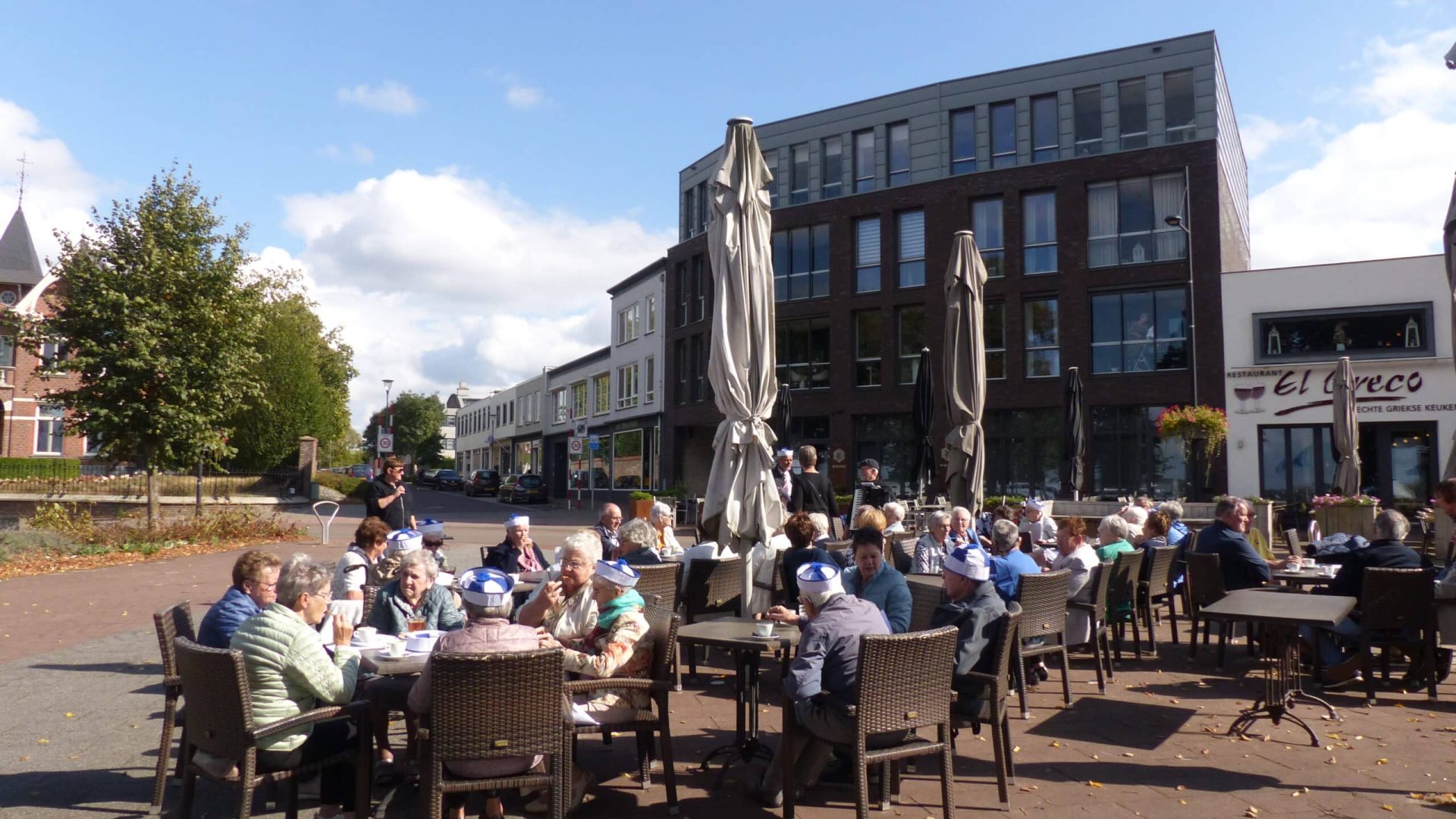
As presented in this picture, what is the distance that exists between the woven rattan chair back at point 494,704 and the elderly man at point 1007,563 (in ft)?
12.2

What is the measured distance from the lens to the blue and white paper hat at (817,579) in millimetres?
4551

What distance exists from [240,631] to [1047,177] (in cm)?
2708

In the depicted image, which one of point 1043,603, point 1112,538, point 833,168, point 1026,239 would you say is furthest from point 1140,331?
point 1043,603

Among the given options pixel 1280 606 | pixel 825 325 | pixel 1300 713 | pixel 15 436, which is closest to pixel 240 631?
pixel 1280 606

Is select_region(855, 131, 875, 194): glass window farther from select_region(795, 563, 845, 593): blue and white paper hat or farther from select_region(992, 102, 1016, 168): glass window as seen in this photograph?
select_region(795, 563, 845, 593): blue and white paper hat

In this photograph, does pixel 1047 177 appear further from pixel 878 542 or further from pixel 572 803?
pixel 572 803

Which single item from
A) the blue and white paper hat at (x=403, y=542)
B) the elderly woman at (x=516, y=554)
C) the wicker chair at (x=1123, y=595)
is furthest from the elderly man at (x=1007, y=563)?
the blue and white paper hat at (x=403, y=542)

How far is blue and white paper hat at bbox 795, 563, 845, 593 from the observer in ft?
14.9

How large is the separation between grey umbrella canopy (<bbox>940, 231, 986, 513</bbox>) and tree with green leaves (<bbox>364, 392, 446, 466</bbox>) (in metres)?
90.3

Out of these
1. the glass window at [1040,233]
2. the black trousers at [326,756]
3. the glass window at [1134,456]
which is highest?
the glass window at [1040,233]

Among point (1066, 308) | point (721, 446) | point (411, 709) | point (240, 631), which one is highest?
point (1066, 308)

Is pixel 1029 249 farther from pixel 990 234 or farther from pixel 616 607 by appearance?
pixel 616 607

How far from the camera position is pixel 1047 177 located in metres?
27.8

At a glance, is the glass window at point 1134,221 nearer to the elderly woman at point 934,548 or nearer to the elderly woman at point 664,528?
the elderly woman at point 934,548
